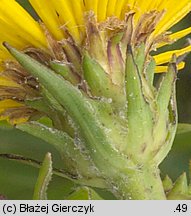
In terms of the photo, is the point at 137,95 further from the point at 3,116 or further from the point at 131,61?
the point at 3,116

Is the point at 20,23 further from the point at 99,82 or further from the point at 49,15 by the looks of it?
the point at 99,82

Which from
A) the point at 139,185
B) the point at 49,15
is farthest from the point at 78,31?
the point at 139,185

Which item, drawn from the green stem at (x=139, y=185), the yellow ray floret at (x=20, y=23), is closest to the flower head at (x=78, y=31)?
the yellow ray floret at (x=20, y=23)

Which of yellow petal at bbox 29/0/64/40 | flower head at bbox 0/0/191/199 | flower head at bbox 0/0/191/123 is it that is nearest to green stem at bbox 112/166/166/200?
flower head at bbox 0/0/191/199
